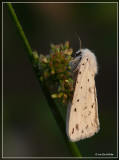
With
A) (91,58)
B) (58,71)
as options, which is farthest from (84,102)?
(58,71)

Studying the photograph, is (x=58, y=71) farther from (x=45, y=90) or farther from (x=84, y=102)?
(x=84, y=102)

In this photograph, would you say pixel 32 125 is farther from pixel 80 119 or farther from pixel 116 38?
pixel 80 119

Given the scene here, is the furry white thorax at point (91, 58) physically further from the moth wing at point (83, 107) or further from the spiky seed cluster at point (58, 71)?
the spiky seed cluster at point (58, 71)

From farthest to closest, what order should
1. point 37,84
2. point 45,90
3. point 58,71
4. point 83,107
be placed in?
point 37,84, point 83,107, point 58,71, point 45,90

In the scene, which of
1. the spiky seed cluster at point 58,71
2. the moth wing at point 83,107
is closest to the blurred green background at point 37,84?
the moth wing at point 83,107

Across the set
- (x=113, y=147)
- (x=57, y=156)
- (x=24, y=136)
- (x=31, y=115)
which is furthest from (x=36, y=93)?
(x=113, y=147)

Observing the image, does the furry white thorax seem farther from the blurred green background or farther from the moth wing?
the blurred green background

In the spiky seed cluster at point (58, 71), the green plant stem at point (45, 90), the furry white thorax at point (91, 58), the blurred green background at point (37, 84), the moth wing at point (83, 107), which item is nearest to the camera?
the green plant stem at point (45, 90)

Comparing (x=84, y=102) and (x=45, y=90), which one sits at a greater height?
(x=45, y=90)

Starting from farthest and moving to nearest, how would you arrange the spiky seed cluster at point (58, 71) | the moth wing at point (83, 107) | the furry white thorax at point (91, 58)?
1. the furry white thorax at point (91, 58)
2. the moth wing at point (83, 107)
3. the spiky seed cluster at point (58, 71)
